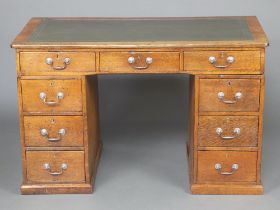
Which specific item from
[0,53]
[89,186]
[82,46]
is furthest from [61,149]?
[0,53]

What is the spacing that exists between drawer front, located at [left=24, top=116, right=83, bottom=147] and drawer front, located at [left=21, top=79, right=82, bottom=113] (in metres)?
0.05

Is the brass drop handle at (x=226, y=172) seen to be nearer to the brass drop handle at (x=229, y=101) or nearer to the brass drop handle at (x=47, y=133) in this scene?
the brass drop handle at (x=229, y=101)

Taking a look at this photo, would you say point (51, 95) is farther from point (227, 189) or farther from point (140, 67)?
point (227, 189)

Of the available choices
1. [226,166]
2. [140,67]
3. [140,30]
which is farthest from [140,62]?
[226,166]

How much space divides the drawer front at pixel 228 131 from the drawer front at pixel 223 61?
0.89 ft

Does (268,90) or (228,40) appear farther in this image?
(268,90)

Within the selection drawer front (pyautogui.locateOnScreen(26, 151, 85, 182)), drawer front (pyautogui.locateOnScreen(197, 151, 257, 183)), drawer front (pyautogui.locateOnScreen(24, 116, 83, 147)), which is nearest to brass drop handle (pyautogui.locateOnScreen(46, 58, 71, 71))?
drawer front (pyautogui.locateOnScreen(24, 116, 83, 147))

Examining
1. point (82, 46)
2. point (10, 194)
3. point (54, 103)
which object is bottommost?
point (10, 194)

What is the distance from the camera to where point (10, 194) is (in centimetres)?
510

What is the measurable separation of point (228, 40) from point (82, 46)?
Result: 75 centimetres

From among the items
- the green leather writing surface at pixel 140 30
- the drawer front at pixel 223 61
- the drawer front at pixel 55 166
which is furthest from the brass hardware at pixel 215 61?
the drawer front at pixel 55 166

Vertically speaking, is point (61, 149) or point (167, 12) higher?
point (167, 12)

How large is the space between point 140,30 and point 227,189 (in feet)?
3.21

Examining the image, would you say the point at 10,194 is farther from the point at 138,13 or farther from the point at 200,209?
the point at 138,13
